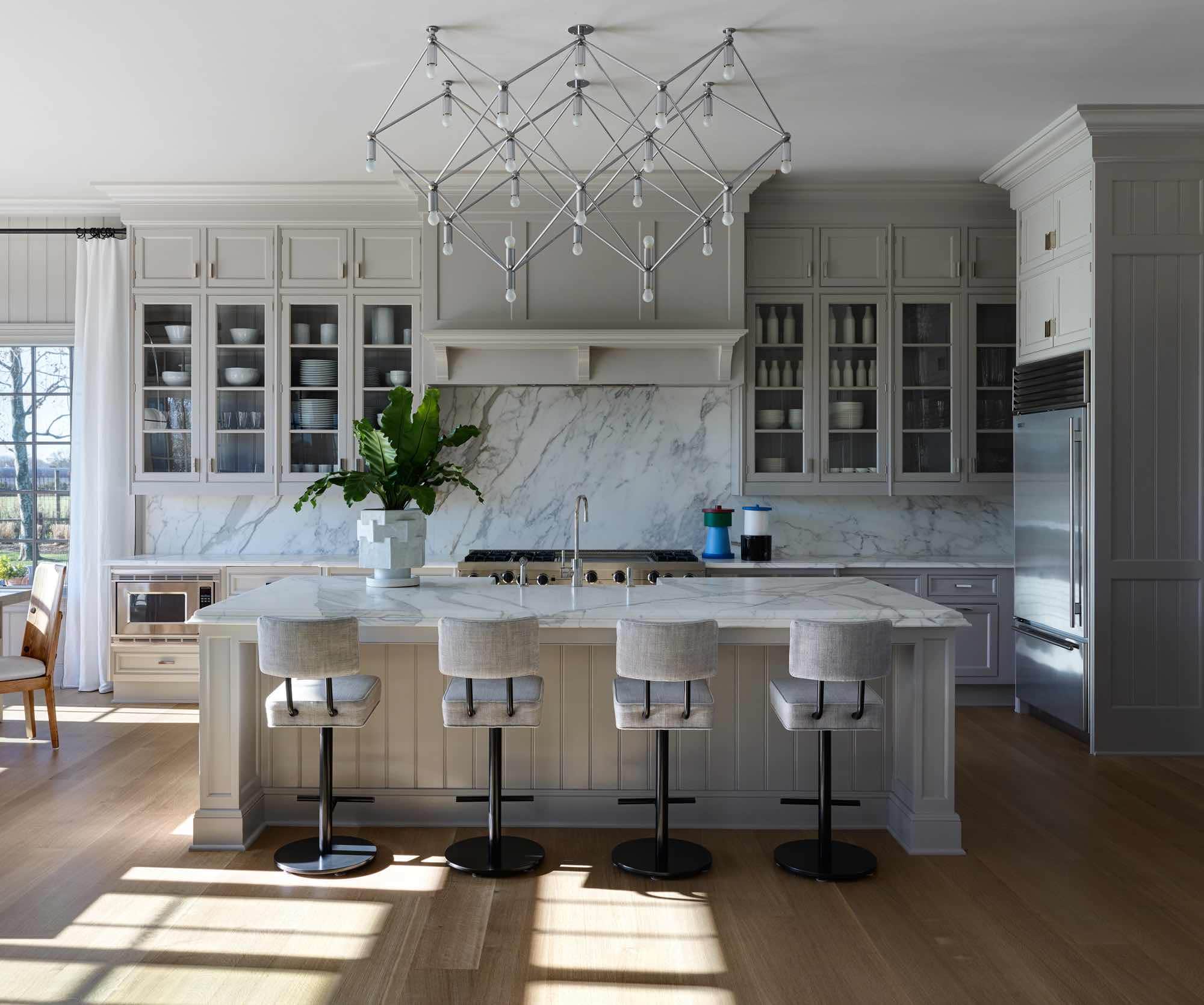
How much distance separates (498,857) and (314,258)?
12.7ft

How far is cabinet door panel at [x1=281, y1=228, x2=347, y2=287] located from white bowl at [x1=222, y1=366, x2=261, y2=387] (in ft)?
1.78

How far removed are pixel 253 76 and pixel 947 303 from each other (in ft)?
12.8

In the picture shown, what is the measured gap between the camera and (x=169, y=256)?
5727 mm

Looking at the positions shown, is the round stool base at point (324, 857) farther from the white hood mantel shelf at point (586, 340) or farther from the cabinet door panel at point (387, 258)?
the cabinet door panel at point (387, 258)

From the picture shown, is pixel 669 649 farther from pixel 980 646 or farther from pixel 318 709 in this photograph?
pixel 980 646

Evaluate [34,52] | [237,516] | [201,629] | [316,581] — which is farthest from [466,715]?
[237,516]

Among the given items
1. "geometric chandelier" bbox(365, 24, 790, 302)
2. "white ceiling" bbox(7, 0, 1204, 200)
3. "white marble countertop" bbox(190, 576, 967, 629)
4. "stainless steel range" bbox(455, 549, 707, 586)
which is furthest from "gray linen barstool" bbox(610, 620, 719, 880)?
"white ceiling" bbox(7, 0, 1204, 200)

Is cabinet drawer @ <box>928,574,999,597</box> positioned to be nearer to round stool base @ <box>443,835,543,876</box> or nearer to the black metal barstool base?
the black metal barstool base

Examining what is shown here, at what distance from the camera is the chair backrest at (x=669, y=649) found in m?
2.95

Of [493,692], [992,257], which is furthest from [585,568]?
[992,257]

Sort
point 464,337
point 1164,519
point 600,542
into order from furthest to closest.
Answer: point 600,542 < point 464,337 < point 1164,519

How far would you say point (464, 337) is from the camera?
5406 millimetres

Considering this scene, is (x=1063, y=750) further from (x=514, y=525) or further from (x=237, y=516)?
(x=237, y=516)

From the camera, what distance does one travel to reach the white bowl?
5719mm
